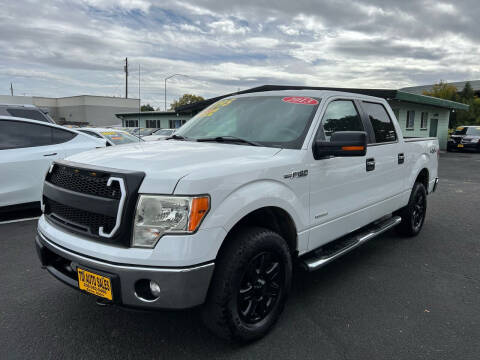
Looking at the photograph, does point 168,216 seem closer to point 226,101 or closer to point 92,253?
point 92,253

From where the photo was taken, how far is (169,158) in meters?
2.63

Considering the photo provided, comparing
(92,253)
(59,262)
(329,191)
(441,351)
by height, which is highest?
(329,191)

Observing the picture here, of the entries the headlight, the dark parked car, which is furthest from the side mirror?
the dark parked car

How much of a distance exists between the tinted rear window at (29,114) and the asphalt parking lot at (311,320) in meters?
7.15

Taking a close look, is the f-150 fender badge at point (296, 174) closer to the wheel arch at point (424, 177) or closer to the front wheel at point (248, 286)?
the front wheel at point (248, 286)

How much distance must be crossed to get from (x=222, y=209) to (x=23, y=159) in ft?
14.8

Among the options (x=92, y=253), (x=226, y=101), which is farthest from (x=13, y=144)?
(x=92, y=253)

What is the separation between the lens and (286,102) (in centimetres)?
357

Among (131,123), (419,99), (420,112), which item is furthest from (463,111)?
(131,123)

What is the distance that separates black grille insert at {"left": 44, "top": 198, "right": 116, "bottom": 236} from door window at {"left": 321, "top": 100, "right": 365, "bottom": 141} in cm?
199

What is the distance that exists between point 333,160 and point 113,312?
2241mm

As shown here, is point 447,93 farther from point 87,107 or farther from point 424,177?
point 87,107

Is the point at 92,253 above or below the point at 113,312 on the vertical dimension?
above

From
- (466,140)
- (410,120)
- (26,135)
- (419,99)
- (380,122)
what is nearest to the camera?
(380,122)
